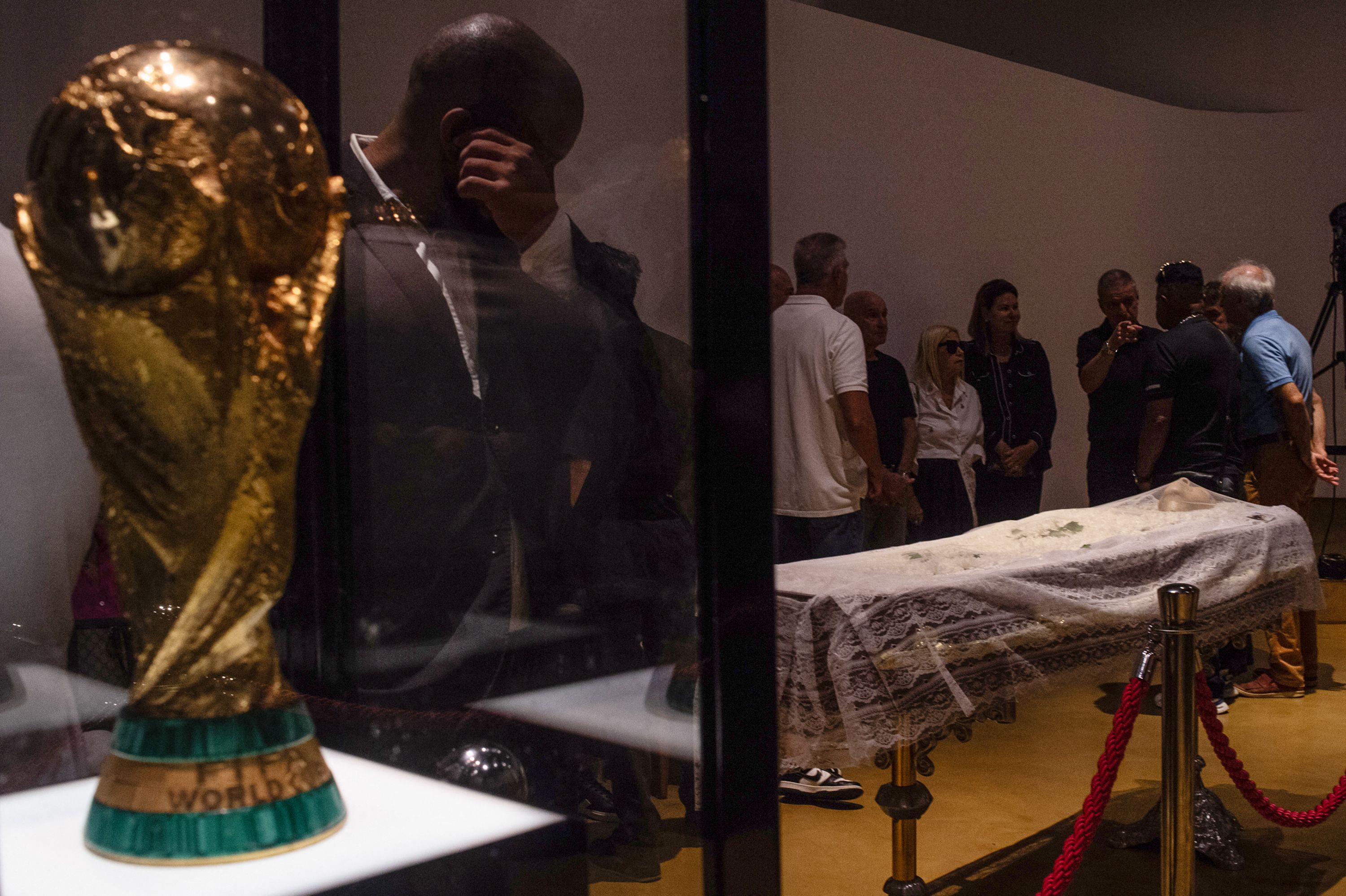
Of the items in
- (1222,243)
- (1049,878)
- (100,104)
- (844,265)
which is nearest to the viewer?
(100,104)

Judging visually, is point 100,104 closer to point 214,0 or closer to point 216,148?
point 216,148

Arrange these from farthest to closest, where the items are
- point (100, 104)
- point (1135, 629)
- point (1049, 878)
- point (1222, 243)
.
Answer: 1. point (1222, 243)
2. point (1135, 629)
3. point (1049, 878)
4. point (100, 104)

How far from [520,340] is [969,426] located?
2879 millimetres

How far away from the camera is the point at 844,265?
10.9 feet

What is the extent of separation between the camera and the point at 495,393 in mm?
917

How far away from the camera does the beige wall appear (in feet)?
11.5

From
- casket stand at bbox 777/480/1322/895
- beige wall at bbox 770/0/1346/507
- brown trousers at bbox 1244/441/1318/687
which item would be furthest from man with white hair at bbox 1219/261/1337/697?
casket stand at bbox 777/480/1322/895

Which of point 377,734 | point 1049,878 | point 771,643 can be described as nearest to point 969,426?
Answer: point 1049,878

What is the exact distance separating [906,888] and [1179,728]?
820 millimetres

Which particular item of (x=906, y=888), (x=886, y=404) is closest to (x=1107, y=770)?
(x=906, y=888)

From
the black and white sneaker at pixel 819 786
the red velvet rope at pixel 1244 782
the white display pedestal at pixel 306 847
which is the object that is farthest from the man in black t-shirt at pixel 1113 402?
the white display pedestal at pixel 306 847

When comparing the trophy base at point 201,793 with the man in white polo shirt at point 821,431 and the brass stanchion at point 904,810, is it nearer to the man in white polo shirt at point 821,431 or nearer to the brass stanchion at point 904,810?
the brass stanchion at point 904,810

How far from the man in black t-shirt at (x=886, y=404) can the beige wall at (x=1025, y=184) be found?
55mm

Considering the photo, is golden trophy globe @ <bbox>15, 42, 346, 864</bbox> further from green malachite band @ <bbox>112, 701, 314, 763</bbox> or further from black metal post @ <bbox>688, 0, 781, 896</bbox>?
black metal post @ <bbox>688, 0, 781, 896</bbox>
